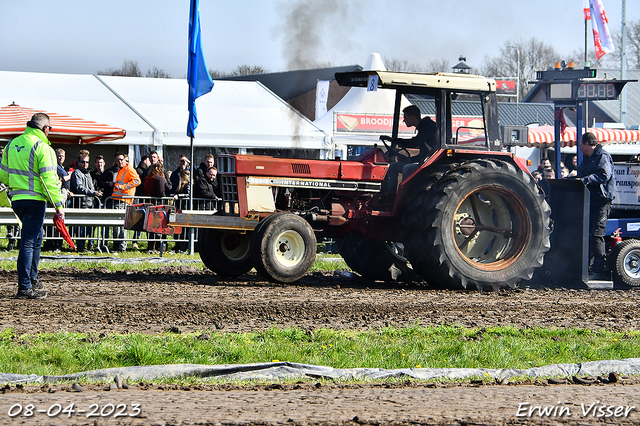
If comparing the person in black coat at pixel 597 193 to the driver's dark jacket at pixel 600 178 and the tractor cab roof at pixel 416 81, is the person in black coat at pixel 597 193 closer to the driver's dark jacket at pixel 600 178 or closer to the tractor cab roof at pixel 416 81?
the driver's dark jacket at pixel 600 178

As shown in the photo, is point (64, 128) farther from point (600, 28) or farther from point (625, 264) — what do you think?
point (600, 28)

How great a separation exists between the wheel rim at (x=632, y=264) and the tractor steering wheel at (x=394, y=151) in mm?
3277

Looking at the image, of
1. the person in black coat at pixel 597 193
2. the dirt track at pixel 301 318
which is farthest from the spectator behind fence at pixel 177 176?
the person in black coat at pixel 597 193

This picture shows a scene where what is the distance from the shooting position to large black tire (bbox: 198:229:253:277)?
1020cm

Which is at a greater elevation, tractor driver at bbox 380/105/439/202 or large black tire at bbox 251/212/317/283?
tractor driver at bbox 380/105/439/202

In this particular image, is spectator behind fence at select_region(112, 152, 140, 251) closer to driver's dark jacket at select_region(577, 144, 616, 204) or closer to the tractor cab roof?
the tractor cab roof

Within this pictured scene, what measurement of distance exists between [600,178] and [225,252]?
5.00 m

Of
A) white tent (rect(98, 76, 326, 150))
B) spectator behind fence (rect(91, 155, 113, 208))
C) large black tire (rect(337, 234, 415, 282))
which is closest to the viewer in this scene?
large black tire (rect(337, 234, 415, 282))

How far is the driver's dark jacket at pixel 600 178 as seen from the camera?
10305 millimetres

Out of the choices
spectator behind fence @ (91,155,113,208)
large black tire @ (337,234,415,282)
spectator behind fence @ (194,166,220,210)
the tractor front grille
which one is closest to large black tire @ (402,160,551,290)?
large black tire @ (337,234,415,282)

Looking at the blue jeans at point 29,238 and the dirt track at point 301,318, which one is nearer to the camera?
the dirt track at point 301,318

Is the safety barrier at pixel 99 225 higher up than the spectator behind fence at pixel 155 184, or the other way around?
the spectator behind fence at pixel 155 184

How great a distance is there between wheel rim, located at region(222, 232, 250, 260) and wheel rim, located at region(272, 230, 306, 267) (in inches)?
40.5

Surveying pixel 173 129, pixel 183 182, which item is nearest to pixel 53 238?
pixel 183 182
